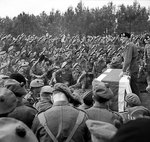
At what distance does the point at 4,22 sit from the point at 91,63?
24201mm

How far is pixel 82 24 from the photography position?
133 feet

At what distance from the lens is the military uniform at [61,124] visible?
3100 millimetres

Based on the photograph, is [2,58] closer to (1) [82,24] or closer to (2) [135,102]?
(2) [135,102]

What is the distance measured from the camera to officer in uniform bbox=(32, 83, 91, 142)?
3100mm

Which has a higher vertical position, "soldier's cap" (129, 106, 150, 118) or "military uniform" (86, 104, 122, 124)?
"military uniform" (86, 104, 122, 124)

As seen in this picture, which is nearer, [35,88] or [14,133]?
[14,133]

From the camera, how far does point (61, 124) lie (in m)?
3.10

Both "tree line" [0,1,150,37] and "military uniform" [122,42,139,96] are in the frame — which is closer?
"military uniform" [122,42,139,96]

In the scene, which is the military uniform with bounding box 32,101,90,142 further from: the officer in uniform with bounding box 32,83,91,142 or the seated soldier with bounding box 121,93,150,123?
the seated soldier with bounding box 121,93,150,123

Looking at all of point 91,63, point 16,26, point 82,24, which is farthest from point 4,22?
point 91,63

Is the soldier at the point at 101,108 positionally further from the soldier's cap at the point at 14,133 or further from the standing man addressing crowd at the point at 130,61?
the standing man addressing crowd at the point at 130,61

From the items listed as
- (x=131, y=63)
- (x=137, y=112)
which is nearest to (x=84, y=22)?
(x=131, y=63)

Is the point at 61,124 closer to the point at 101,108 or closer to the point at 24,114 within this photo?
the point at 24,114

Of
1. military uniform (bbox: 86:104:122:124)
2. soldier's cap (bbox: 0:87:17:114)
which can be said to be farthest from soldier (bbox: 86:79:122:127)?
soldier's cap (bbox: 0:87:17:114)
